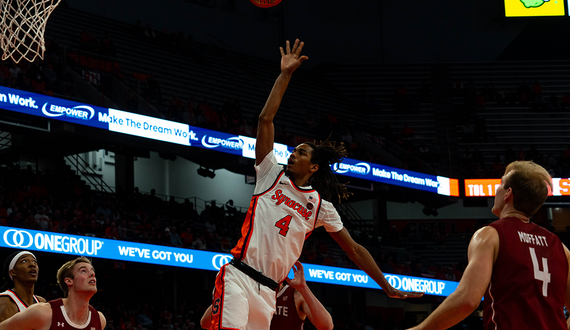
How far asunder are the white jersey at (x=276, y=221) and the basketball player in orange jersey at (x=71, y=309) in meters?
1.26

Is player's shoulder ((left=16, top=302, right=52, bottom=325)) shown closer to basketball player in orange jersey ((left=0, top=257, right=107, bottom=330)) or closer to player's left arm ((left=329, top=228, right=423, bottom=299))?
basketball player in orange jersey ((left=0, top=257, right=107, bottom=330))

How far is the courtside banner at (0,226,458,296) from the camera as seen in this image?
14.1m

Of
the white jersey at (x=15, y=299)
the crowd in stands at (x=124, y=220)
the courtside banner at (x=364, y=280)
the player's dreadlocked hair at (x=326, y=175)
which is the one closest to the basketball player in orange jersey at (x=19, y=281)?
the white jersey at (x=15, y=299)

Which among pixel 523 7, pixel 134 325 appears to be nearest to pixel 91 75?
pixel 134 325

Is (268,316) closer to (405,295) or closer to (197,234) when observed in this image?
(405,295)

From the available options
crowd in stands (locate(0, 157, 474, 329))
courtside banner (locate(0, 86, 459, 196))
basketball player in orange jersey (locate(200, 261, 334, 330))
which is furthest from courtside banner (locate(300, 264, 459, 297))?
basketball player in orange jersey (locate(200, 261, 334, 330))

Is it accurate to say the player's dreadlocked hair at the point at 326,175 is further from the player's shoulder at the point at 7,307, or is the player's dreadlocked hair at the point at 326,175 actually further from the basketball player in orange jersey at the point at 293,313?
the player's shoulder at the point at 7,307

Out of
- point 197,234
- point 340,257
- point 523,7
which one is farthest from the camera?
point 523,7

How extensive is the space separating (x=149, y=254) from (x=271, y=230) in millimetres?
12059

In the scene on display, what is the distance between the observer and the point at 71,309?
5020 millimetres

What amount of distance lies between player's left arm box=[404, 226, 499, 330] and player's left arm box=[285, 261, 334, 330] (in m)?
1.88

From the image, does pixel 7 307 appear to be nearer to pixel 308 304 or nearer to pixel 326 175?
pixel 308 304

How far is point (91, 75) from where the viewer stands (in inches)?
695

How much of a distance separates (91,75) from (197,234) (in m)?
4.89
